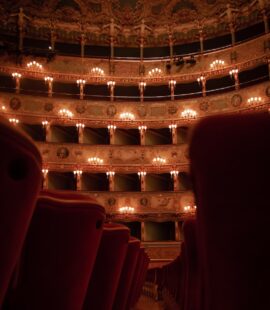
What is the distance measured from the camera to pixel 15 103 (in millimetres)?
24047

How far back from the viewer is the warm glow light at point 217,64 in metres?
25.3

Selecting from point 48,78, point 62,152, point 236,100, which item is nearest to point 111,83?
point 48,78

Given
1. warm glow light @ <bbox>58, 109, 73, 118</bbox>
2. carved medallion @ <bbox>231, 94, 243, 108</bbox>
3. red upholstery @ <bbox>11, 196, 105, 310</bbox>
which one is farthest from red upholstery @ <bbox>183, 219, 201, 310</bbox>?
warm glow light @ <bbox>58, 109, 73, 118</bbox>

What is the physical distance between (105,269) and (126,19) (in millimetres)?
26725

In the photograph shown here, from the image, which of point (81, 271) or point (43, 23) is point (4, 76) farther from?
point (81, 271)

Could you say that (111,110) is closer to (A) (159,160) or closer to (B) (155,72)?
(B) (155,72)

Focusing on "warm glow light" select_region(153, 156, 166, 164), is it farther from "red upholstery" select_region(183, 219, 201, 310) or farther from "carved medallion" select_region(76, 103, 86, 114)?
"red upholstery" select_region(183, 219, 201, 310)

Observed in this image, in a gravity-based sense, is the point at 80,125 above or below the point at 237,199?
above

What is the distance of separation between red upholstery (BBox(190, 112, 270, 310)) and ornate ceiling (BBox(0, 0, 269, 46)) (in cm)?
2682

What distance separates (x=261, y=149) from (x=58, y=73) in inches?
1007

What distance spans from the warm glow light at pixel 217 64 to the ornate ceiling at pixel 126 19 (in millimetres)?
2214

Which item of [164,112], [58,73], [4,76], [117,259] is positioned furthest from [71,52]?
[117,259]

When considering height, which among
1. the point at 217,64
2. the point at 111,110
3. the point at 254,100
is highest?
the point at 217,64

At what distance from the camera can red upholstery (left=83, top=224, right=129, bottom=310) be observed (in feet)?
8.12
